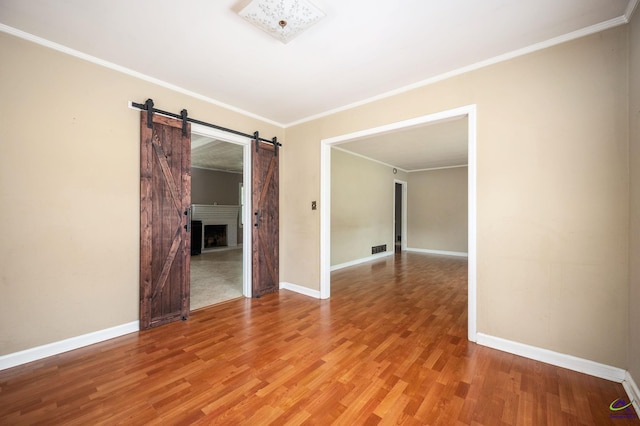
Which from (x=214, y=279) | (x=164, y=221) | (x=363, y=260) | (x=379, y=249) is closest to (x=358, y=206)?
(x=363, y=260)

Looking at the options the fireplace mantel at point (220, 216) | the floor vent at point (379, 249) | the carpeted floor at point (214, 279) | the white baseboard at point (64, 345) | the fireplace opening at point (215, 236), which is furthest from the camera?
the fireplace opening at point (215, 236)

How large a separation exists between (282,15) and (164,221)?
2.35m

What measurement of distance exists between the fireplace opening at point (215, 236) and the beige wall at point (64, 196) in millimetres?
5681

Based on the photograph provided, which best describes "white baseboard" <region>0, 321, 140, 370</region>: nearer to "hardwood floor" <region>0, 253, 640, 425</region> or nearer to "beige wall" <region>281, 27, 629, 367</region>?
"hardwood floor" <region>0, 253, 640, 425</region>

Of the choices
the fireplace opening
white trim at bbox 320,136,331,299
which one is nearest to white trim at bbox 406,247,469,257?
white trim at bbox 320,136,331,299

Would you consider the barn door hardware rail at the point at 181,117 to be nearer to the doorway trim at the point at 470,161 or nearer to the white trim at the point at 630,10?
the doorway trim at the point at 470,161

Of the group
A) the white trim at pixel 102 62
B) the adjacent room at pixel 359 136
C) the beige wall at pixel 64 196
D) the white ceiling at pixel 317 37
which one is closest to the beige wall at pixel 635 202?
the adjacent room at pixel 359 136

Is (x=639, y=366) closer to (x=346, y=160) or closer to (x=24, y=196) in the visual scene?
(x=24, y=196)

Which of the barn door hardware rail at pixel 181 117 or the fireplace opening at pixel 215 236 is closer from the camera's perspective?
the barn door hardware rail at pixel 181 117

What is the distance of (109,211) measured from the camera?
2516 mm

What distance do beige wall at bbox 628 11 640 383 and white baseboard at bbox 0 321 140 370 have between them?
4.16 m

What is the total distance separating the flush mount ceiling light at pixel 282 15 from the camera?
1749mm

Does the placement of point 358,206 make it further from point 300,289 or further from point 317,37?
point 317,37

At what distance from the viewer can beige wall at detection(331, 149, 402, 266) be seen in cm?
570
